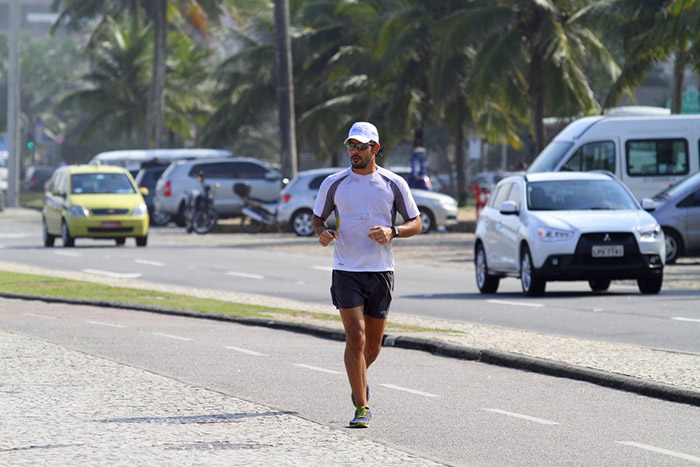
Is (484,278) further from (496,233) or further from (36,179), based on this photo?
(36,179)

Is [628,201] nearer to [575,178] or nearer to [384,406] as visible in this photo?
[575,178]

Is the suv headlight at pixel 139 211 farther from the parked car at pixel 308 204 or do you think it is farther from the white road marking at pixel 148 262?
the parked car at pixel 308 204

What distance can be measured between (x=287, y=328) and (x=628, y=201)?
253 inches

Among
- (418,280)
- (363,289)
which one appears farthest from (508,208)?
(363,289)

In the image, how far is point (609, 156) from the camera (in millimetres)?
29625

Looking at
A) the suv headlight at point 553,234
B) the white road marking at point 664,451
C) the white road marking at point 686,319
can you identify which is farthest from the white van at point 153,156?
the white road marking at point 664,451

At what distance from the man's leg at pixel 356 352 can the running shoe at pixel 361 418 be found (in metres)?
0.05

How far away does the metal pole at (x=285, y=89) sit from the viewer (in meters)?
37.8

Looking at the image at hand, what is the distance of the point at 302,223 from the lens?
38.0 meters

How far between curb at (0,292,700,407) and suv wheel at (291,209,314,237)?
66.8 feet

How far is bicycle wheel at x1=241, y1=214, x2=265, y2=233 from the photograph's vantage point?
134 ft

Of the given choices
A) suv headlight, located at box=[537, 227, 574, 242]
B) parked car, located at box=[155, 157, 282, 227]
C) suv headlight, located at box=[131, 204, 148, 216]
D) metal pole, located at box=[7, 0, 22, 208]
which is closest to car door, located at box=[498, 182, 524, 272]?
suv headlight, located at box=[537, 227, 574, 242]

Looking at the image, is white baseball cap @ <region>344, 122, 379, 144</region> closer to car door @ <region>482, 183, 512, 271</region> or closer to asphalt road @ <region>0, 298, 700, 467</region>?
asphalt road @ <region>0, 298, 700, 467</region>

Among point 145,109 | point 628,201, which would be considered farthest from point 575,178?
point 145,109
